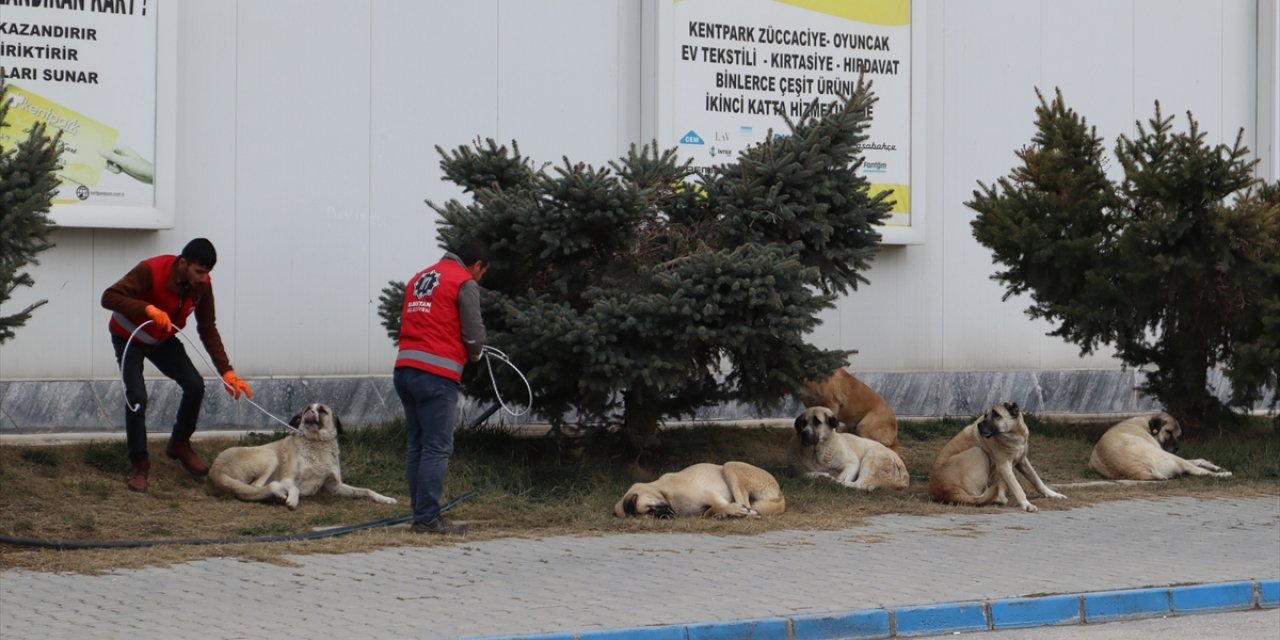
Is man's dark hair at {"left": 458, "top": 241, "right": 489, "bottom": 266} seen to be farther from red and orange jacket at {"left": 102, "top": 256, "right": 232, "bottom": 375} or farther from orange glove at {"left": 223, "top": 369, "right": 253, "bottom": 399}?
red and orange jacket at {"left": 102, "top": 256, "right": 232, "bottom": 375}

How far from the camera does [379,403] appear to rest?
49.9 feet

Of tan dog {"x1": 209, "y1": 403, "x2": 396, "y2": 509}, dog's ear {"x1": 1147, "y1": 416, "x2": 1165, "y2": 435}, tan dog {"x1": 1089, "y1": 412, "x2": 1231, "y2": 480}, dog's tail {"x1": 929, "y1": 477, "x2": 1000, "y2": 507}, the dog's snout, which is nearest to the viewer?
tan dog {"x1": 209, "y1": 403, "x2": 396, "y2": 509}

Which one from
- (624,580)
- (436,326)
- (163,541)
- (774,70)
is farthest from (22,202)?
(774,70)

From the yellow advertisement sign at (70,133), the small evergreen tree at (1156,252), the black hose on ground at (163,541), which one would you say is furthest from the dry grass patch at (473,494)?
the yellow advertisement sign at (70,133)

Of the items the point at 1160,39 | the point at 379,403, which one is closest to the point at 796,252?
the point at 379,403

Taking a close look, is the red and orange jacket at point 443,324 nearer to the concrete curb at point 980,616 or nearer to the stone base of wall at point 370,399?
the concrete curb at point 980,616

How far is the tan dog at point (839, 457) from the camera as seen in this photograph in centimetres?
1345

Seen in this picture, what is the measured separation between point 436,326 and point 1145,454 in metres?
7.42

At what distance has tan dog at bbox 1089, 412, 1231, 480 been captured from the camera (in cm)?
1422

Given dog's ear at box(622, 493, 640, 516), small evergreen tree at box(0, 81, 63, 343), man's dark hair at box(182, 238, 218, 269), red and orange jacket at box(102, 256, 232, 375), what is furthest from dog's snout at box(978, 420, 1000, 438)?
small evergreen tree at box(0, 81, 63, 343)

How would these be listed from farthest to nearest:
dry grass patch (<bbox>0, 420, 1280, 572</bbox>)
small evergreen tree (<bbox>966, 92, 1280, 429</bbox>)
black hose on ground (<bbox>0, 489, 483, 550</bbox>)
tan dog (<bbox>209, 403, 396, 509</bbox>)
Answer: small evergreen tree (<bbox>966, 92, 1280, 429</bbox>), tan dog (<bbox>209, 403, 396, 509</bbox>), dry grass patch (<bbox>0, 420, 1280, 572</bbox>), black hose on ground (<bbox>0, 489, 483, 550</bbox>)

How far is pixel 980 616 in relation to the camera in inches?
332

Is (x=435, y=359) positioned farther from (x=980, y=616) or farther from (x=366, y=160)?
(x=366, y=160)

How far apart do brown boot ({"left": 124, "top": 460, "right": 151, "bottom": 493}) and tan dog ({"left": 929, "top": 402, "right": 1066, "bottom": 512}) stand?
6464 mm
